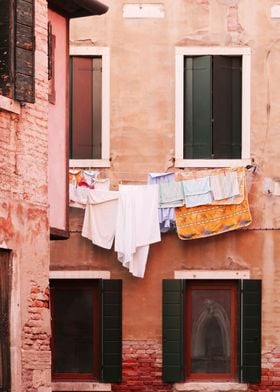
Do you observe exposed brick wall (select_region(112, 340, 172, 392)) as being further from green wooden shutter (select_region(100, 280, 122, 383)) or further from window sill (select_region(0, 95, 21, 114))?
window sill (select_region(0, 95, 21, 114))

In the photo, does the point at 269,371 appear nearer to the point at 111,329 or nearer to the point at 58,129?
the point at 111,329

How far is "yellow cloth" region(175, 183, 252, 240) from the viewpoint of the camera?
82.2ft

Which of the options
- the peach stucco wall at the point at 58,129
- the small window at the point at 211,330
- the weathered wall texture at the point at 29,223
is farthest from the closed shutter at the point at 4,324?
the small window at the point at 211,330

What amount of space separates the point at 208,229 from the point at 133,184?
3.89ft

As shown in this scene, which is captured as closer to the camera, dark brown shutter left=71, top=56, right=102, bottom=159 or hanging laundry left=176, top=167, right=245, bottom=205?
hanging laundry left=176, top=167, right=245, bottom=205

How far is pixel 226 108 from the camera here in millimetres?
25328

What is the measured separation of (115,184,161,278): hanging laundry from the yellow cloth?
0.36 metres

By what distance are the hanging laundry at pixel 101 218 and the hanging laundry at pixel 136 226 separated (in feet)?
0.40

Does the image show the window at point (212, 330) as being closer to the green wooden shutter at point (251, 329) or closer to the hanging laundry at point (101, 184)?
the green wooden shutter at point (251, 329)

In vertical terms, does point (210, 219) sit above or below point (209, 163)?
below

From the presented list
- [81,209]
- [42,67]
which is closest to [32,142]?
[42,67]

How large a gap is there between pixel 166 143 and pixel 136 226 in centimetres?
123

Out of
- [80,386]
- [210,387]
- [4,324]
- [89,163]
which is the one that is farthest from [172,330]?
[4,324]

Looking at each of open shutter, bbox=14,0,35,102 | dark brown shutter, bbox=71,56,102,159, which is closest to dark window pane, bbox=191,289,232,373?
dark brown shutter, bbox=71,56,102,159
